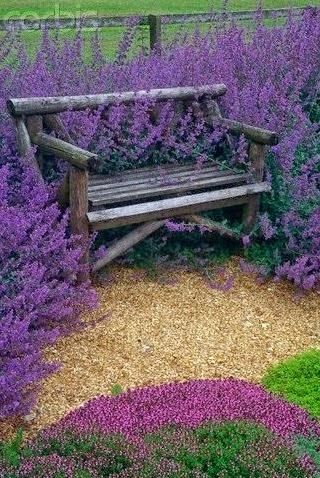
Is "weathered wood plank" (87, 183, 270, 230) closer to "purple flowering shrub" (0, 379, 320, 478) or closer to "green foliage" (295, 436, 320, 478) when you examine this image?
"purple flowering shrub" (0, 379, 320, 478)

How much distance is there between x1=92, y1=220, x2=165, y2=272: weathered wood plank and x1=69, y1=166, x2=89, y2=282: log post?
181mm

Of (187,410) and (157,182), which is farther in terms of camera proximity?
(157,182)

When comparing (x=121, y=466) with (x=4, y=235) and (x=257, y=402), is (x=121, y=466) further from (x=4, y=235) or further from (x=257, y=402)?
(x=4, y=235)

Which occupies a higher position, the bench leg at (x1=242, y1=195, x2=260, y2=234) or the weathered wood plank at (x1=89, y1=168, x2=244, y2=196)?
the weathered wood plank at (x1=89, y1=168, x2=244, y2=196)

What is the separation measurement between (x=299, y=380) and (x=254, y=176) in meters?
1.83

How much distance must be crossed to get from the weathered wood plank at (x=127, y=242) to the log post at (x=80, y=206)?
18 centimetres

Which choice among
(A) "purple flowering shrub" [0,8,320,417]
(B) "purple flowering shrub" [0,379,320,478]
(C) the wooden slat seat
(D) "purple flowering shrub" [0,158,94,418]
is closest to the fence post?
(A) "purple flowering shrub" [0,8,320,417]

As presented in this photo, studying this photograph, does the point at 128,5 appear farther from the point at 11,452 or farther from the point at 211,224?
the point at 11,452

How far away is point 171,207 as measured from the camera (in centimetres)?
516

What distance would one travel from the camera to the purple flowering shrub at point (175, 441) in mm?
2703

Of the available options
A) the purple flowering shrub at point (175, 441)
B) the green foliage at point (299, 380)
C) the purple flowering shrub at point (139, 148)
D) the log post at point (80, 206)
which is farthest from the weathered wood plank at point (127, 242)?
the purple flowering shrub at point (175, 441)

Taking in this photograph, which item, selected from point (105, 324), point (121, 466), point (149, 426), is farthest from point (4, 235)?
point (121, 466)

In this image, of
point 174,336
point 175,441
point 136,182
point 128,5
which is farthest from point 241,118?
point 128,5

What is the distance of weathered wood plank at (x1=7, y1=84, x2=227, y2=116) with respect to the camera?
16.5ft
